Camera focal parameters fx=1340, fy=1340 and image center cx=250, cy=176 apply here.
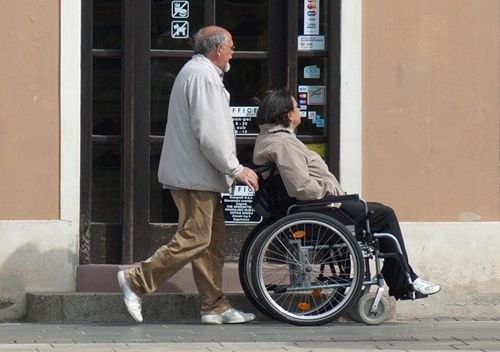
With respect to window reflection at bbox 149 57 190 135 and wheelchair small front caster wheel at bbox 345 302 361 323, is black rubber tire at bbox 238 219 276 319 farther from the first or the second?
window reflection at bbox 149 57 190 135

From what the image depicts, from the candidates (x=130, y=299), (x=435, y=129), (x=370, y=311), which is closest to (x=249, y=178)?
(x=130, y=299)

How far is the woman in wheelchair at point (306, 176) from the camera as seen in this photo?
8.40 meters

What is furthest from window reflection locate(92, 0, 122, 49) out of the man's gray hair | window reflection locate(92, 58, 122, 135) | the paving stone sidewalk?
the paving stone sidewalk

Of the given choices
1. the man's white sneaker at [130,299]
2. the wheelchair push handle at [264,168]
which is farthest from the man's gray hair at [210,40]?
the man's white sneaker at [130,299]

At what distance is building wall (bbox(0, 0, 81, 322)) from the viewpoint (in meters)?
8.96

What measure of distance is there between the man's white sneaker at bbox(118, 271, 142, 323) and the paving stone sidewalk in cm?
10

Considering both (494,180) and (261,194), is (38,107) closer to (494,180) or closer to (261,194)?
(261,194)

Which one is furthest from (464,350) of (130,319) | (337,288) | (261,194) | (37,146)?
(37,146)

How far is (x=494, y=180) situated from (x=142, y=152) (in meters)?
2.46

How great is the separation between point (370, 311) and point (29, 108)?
8.66 feet

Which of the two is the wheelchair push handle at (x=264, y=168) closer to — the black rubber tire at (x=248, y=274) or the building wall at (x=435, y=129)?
the black rubber tire at (x=248, y=274)

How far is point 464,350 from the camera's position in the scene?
24.6 feet

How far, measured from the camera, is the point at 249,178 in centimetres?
824

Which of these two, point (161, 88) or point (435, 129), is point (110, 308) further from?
point (435, 129)
